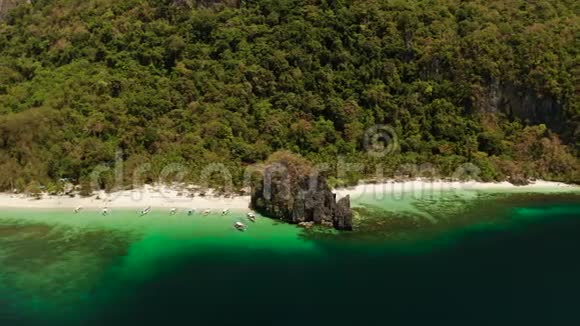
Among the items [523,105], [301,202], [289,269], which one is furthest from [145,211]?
[523,105]

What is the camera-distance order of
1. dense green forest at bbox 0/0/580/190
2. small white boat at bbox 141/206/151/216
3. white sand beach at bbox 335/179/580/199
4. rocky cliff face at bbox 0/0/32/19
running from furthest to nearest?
rocky cliff face at bbox 0/0/32/19 → dense green forest at bbox 0/0/580/190 → white sand beach at bbox 335/179/580/199 → small white boat at bbox 141/206/151/216

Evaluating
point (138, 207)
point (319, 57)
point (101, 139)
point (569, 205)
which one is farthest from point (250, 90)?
point (569, 205)

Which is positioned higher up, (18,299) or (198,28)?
(198,28)

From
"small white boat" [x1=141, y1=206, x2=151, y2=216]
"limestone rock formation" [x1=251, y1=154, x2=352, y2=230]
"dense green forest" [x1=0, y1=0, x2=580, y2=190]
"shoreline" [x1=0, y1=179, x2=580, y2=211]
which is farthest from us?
"dense green forest" [x1=0, y1=0, x2=580, y2=190]

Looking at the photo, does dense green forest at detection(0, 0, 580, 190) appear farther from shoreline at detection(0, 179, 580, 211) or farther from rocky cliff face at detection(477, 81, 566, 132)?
shoreline at detection(0, 179, 580, 211)

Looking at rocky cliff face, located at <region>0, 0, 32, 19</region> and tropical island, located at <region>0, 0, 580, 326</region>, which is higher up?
rocky cliff face, located at <region>0, 0, 32, 19</region>

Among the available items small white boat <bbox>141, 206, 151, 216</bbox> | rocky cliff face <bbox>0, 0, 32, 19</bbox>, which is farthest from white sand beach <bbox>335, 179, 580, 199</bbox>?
rocky cliff face <bbox>0, 0, 32, 19</bbox>

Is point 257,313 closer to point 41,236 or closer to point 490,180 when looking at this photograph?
point 41,236
